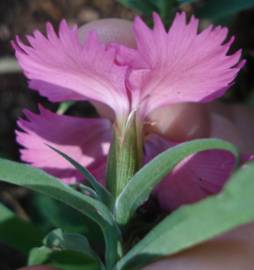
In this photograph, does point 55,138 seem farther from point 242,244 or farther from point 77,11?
point 77,11

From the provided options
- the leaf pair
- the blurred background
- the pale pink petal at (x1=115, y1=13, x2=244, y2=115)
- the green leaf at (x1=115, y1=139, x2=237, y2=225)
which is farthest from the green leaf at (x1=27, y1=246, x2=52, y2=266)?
the blurred background

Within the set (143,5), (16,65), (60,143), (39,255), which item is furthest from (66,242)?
(16,65)

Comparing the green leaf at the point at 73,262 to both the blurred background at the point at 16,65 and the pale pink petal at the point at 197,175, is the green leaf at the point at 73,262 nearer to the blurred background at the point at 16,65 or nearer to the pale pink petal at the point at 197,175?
the pale pink petal at the point at 197,175

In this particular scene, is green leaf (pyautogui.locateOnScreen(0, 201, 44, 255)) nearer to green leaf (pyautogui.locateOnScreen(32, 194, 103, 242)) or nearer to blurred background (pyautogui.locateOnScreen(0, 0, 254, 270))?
green leaf (pyautogui.locateOnScreen(32, 194, 103, 242))

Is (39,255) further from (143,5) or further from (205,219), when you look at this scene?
(143,5)

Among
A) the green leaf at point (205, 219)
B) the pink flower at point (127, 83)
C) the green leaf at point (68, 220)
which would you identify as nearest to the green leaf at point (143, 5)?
the pink flower at point (127, 83)

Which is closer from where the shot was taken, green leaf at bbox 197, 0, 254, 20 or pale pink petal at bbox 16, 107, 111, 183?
pale pink petal at bbox 16, 107, 111, 183

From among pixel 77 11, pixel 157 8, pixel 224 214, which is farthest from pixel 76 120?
pixel 77 11
